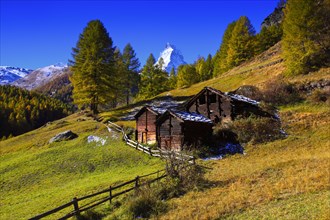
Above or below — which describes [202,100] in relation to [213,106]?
above

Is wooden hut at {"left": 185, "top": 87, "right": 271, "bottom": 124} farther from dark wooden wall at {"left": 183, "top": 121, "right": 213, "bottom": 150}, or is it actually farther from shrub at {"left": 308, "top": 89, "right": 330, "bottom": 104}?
shrub at {"left": 308, "top": 89, "right": 330, "bottom": 104}

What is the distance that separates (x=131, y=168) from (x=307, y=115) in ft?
77.8

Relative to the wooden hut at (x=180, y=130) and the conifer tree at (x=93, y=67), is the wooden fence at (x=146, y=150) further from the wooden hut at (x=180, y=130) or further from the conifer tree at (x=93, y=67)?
the conifer tree at (x=93, y=67)

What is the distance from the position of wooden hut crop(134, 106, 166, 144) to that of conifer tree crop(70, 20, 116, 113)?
59.3ft

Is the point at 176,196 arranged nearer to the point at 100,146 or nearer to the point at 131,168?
the point at 131,168

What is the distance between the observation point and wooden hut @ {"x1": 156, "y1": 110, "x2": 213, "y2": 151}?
37250 millimetres

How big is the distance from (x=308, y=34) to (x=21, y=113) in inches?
5077

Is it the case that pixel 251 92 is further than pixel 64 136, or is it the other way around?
→ pixel 251 92

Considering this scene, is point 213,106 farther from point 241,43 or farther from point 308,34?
point 241,43

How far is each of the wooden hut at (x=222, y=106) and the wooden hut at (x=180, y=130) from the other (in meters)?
5.20

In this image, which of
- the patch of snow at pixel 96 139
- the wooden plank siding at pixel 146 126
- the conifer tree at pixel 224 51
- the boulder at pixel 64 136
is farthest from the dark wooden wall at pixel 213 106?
the conifer tree at pixel 224 51

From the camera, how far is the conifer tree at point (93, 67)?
5984cm

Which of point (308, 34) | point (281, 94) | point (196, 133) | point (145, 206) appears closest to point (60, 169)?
point (196, 133)

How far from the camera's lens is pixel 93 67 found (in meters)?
59.4
